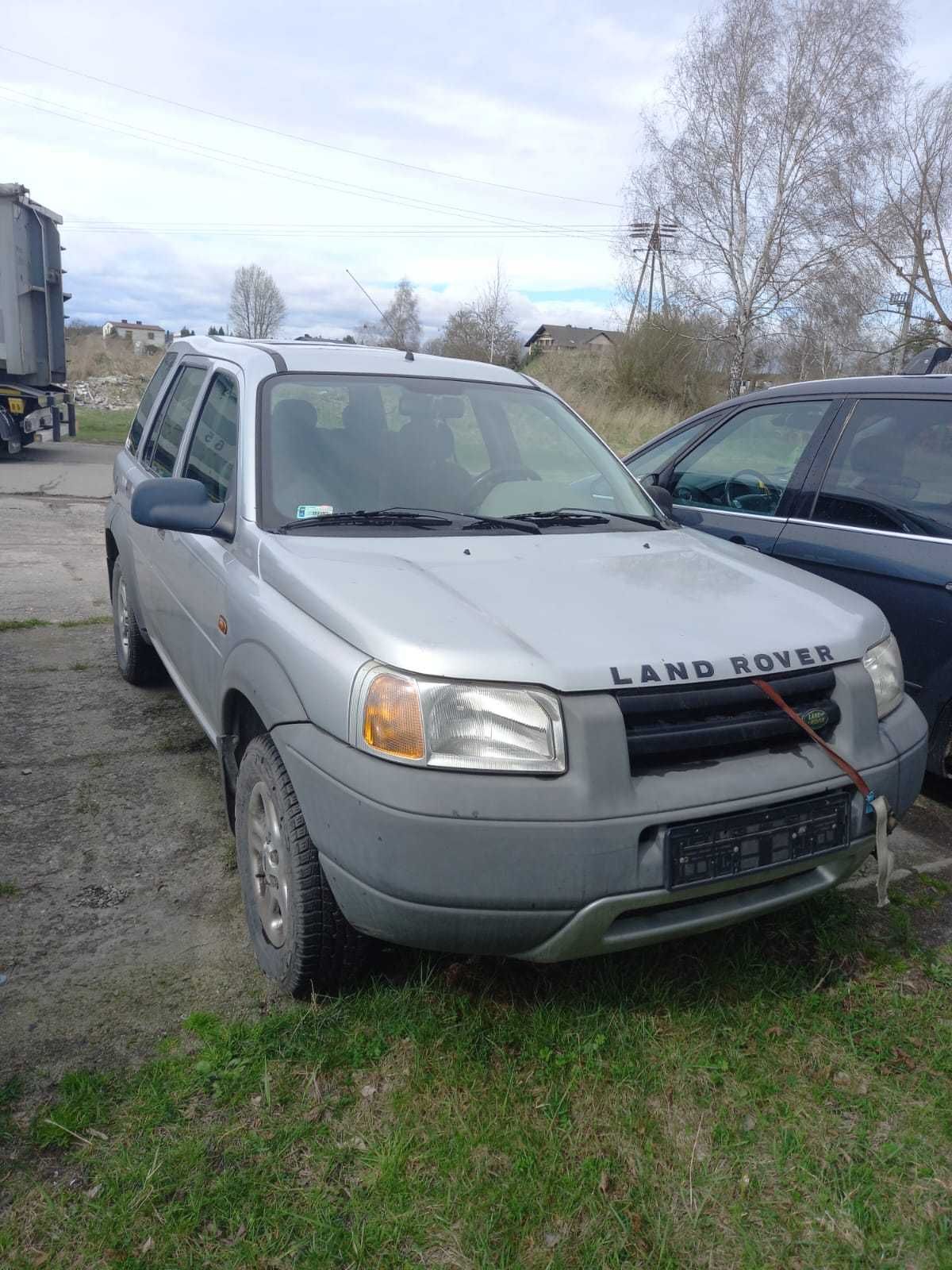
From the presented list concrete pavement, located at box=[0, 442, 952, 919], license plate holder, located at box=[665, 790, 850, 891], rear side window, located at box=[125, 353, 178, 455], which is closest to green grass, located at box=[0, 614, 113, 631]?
concrete pavement, located at box=[0, 442, 952, 919]

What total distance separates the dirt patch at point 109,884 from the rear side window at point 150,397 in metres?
1.35

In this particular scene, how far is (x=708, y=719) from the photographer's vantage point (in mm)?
2426

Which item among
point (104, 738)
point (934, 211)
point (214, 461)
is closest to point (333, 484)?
point (214, 461)

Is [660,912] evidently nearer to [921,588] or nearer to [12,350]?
[921,588]

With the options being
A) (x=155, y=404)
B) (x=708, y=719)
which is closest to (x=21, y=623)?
(x=155, y=404)

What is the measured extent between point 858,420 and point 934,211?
20204 mm

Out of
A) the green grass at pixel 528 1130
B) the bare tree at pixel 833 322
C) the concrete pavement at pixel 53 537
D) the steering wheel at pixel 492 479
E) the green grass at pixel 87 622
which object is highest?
the bare tree at pixel 833 322

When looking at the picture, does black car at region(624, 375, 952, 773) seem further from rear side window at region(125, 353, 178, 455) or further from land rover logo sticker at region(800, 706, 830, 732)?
rear side window at region(125, 353, 178, 455)

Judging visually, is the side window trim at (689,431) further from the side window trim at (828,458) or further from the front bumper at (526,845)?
the front bumper at (526,845)

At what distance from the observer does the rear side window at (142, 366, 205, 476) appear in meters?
4.25

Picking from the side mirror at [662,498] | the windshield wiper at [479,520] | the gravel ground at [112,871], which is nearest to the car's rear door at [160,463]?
the gravel ground at [112,871]

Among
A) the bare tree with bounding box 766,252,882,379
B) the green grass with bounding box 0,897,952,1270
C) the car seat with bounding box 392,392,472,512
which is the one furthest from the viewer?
the bare tree with bounding box 766,252,882,379

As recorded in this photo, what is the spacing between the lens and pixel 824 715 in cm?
260

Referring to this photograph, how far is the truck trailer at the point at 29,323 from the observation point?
14211 millimetres
